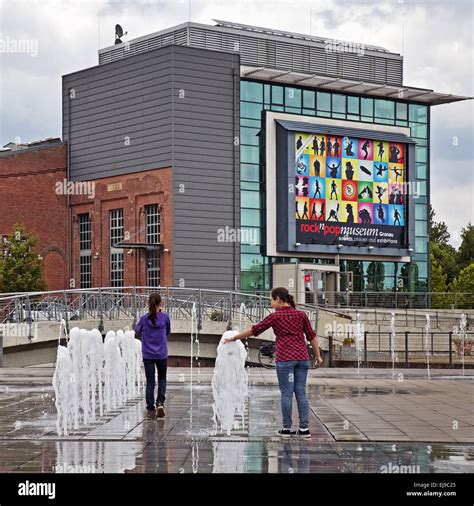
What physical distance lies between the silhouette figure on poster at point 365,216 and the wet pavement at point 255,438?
39192mm

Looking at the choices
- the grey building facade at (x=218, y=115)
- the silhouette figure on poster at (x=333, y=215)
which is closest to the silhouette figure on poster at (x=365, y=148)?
the grey building facade at (x=218, y=115)

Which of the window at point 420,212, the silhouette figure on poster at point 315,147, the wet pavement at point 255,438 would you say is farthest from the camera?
the window at point 420,212

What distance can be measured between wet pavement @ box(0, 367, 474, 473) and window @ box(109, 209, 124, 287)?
37.0 meters

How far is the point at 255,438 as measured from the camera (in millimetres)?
13078

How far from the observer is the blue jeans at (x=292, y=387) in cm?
1322

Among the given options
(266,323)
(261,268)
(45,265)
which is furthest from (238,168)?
(266,323)

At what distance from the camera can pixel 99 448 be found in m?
12.1

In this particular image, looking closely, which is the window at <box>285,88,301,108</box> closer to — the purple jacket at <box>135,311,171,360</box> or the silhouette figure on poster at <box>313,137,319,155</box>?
the silhouette figure on poster at <box>313,137,319,155</box>

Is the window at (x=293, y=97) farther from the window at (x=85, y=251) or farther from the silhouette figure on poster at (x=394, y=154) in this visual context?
the window at (x=85, y=251)

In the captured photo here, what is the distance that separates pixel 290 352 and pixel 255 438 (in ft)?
3.90

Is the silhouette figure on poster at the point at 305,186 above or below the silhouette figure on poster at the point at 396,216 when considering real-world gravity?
above

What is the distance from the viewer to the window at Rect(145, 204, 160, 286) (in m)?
55.9

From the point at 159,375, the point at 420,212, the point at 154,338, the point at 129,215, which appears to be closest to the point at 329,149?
the point at 420,212

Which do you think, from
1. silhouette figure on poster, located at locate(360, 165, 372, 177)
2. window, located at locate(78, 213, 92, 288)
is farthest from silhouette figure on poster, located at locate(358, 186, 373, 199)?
window, located at locate(78, 213, 92, 288)
